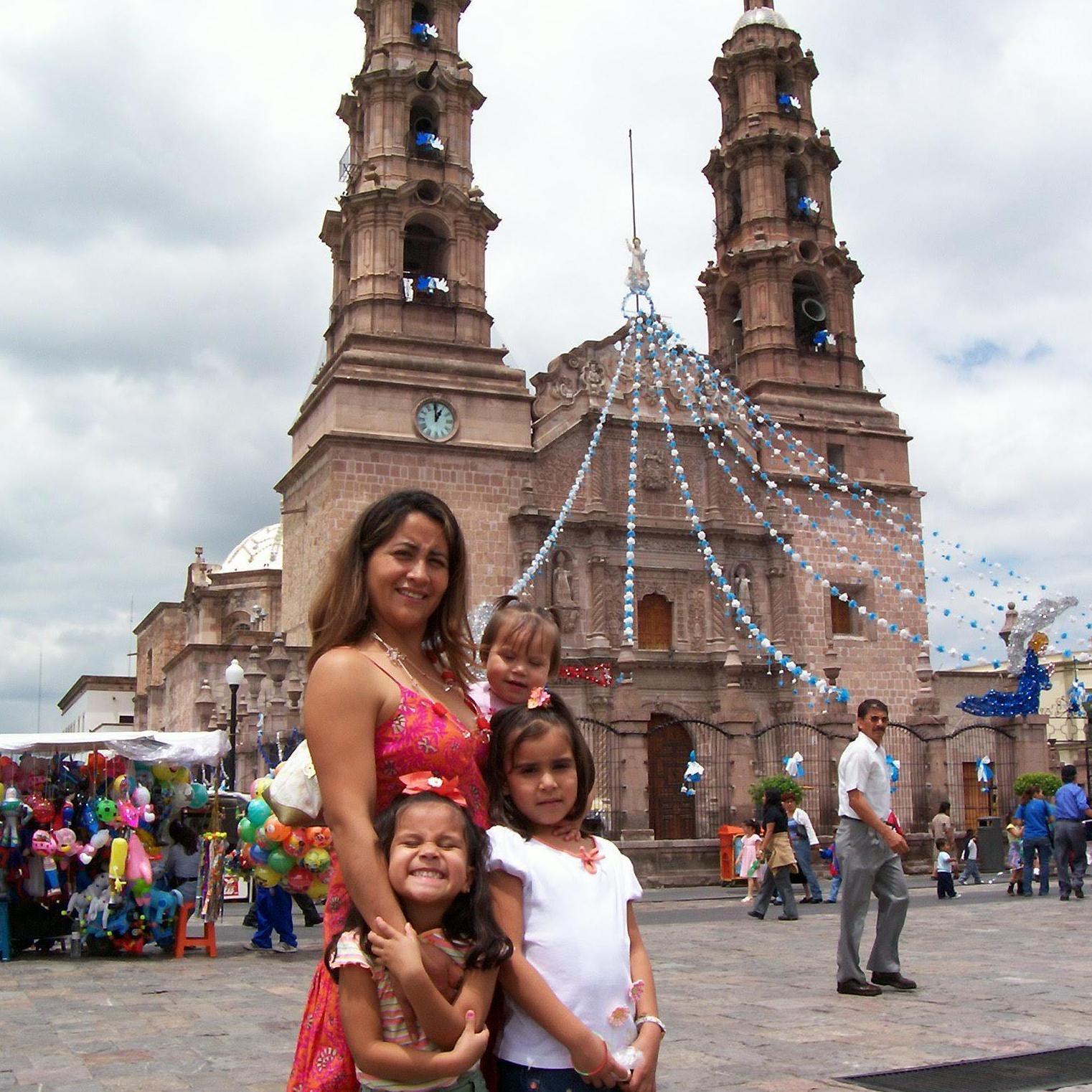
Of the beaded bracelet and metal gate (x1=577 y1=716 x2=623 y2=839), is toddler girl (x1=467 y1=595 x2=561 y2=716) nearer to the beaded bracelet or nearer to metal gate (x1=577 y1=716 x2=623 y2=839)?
the beaded bracelet

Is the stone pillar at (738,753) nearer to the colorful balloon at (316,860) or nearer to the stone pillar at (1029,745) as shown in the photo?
the stone pillar at (1029,745)

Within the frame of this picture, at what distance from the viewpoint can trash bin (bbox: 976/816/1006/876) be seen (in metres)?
20.5

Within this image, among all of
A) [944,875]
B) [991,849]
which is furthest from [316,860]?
[991,849]

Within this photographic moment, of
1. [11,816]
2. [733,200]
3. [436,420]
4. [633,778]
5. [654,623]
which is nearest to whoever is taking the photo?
[11,816]

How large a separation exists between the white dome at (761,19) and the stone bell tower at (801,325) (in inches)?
1.9

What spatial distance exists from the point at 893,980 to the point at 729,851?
1152 cm

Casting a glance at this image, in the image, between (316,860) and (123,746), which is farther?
(123,746)

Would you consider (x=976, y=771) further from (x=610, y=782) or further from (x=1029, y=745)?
(x=610, y=782)

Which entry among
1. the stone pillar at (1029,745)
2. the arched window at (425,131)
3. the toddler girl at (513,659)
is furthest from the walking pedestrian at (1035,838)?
the arched window at (425,131)

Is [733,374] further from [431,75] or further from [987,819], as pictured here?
[987,819]

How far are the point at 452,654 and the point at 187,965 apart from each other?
8357 mm

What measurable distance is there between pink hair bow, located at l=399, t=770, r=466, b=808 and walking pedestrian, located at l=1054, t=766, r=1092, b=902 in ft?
43.1

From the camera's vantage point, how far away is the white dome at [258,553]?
4181 centimetres

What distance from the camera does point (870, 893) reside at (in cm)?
772
